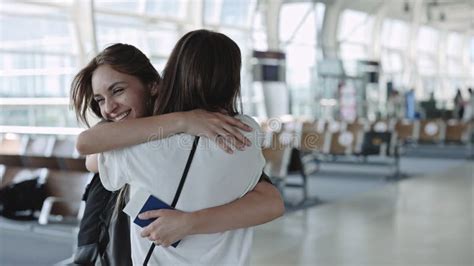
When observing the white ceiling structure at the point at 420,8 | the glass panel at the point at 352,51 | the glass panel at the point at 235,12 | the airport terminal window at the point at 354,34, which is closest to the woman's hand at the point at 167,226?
the glass panel at the point at 235,12

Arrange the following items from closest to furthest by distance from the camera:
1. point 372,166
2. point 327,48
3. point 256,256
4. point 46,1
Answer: point 256,256, point 46,1, point 372,166, point 327,48

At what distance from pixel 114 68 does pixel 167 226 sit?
37 centimetres

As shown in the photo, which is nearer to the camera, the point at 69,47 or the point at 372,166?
the point at 69,47

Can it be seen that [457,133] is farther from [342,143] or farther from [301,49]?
[301,49]

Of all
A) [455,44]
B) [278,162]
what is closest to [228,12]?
[278,162]

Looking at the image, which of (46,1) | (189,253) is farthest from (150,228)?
(46,1)

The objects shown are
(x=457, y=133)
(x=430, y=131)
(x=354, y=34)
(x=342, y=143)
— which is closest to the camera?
(x=342, y=143)

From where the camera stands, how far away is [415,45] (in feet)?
73.8

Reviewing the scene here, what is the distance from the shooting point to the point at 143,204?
1.15 meters

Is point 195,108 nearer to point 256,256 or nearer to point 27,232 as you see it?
point 256,256

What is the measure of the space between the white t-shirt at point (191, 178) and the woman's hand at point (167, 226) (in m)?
0.03

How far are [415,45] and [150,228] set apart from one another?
22761mm

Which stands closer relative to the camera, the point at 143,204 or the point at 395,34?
the point at 143,204

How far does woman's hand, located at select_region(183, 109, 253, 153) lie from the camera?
1123 millimetres
